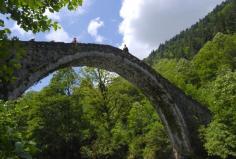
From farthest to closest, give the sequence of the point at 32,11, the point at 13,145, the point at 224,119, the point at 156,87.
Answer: the point at 156,87
the point at 224,119
the point at 32,11
the point at 13,145

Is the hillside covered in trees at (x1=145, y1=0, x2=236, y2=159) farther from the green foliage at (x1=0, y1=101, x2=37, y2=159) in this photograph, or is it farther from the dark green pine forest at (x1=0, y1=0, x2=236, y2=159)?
the green foliage at (x1=0, y1=101, x2=37, y2=159)

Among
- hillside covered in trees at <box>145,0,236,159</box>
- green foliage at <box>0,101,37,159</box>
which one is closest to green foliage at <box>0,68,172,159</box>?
hillside covered in trees at <box>145,0,236,159</box>

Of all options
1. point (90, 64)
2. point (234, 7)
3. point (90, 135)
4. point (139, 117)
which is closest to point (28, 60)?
point (90, 64)

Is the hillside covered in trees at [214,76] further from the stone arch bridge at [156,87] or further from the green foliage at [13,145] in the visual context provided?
the green foliage at [13,145]

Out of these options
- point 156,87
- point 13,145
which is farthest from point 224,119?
point 13,145

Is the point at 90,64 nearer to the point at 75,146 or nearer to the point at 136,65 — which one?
the point at 136,65

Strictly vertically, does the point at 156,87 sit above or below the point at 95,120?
below

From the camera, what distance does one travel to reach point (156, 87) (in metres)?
26.9

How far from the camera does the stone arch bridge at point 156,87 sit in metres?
23.1

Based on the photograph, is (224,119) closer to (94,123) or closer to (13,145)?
(94,123)

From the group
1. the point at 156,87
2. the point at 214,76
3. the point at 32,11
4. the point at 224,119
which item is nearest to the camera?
the point at 32,11

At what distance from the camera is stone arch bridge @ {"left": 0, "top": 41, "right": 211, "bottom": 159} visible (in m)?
23.1

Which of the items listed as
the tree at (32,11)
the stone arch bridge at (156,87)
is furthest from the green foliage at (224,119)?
the tree at (32,11)

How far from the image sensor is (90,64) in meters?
25.6
